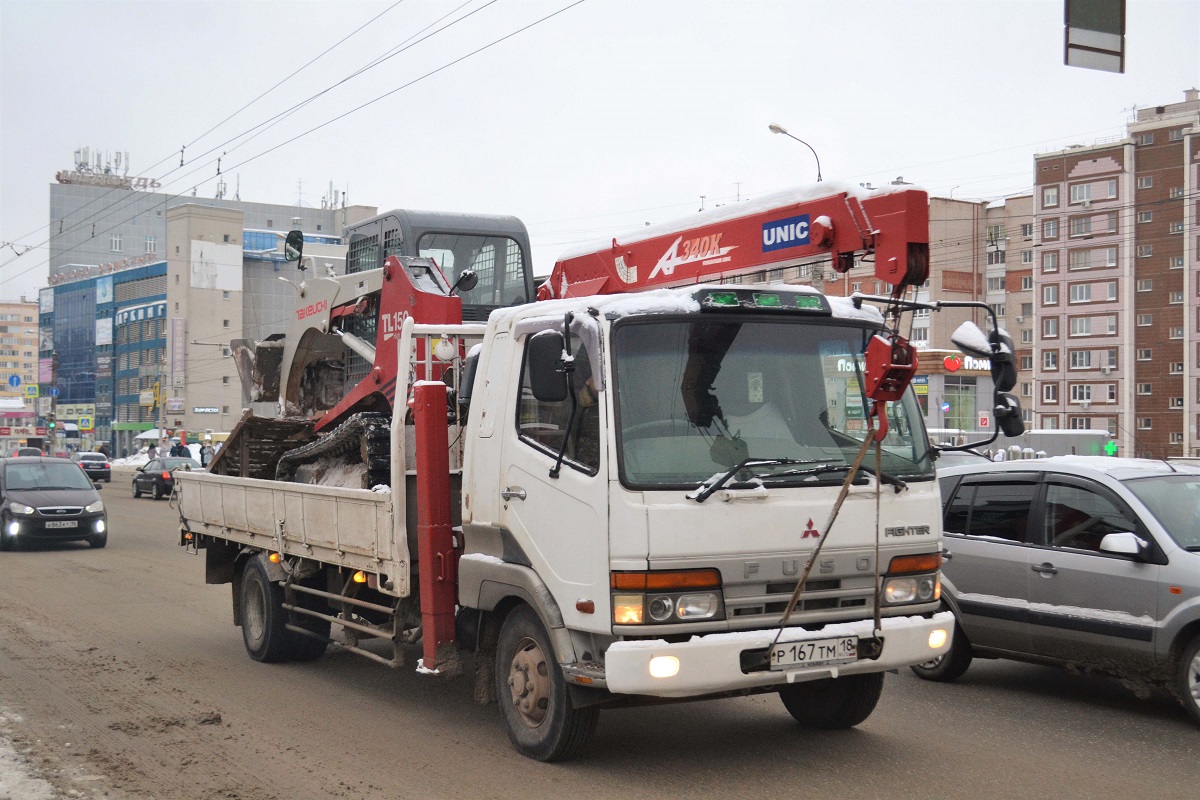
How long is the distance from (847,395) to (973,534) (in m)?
3.03

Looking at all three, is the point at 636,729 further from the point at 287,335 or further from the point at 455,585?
the point at 287,335

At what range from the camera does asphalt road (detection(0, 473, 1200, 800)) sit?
5.84 m

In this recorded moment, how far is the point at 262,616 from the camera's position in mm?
9438

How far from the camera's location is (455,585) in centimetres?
684

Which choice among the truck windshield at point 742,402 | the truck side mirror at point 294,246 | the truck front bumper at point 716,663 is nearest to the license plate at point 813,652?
the truck front bumper at point 716,663

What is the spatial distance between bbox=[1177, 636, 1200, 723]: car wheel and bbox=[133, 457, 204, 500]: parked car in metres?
33.5

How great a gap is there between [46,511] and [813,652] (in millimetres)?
17704

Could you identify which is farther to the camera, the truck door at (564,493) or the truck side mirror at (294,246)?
the truck side mirror at (294,246)

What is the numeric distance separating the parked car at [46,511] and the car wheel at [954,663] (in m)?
15.8

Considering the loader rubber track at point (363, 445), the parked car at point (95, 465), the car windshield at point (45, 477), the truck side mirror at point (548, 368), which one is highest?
the truck side mirror at point (548, 368)

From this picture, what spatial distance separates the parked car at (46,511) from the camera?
19.9 m

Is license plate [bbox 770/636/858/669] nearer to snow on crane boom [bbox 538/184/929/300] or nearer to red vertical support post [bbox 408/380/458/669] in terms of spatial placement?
snow on crane boom [bbox 538/184/929/300]

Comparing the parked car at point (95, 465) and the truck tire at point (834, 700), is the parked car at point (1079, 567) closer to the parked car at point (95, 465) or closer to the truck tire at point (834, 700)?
the truck tire at point (834, 700)

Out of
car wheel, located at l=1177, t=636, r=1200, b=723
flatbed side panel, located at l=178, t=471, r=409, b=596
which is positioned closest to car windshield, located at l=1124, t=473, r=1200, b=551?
car wheel, located at l=1177, t=636, r=1200, b=723
